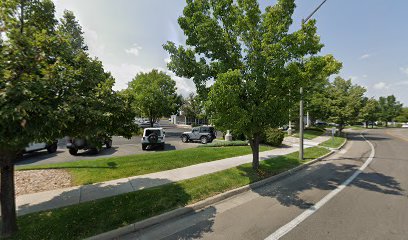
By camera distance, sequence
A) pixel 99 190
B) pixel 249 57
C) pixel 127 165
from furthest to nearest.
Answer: pixel 127 165 < pixel 249 57 < pixel 99 190

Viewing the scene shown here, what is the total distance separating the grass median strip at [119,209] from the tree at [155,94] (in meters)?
24.5

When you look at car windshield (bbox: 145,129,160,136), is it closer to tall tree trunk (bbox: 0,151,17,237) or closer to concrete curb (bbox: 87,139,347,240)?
concrete curb (bbox: 87,139,347,240)

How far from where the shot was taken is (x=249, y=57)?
28.3ft

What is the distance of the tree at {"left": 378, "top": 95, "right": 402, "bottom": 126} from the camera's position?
7697 centimetres

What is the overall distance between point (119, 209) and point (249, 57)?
7.14m

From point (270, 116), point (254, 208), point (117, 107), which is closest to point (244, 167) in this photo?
point (270, 116)

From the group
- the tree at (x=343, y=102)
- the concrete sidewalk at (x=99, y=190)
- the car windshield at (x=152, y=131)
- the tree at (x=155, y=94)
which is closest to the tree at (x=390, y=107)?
the tree at (x=343, y=102)

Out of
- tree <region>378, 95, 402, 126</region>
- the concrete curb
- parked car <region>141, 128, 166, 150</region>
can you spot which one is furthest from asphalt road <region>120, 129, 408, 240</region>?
tree <region>378, 95, 402, 126</region>

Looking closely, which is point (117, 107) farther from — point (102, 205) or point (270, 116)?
point (270, 116)

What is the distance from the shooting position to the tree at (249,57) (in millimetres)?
8047

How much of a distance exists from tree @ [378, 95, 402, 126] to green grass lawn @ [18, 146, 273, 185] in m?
90.8

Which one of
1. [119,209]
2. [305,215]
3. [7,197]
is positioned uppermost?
[7,197]

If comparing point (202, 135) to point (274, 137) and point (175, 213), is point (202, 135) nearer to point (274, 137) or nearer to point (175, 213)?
point (274, 137)

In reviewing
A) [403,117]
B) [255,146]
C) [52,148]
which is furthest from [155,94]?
[403,117]
